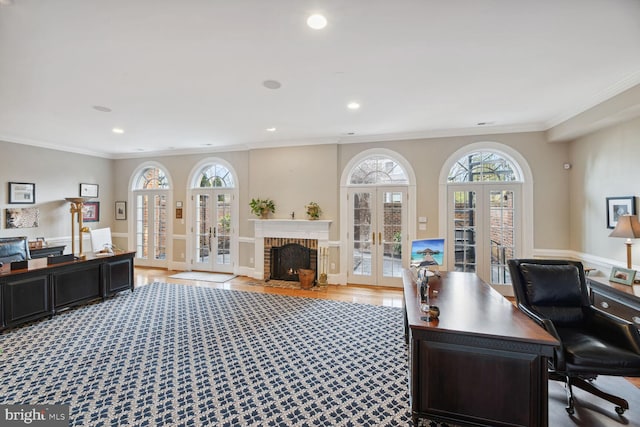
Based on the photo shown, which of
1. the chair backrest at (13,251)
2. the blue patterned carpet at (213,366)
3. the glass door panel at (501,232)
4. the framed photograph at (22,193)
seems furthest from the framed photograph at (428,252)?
the framed photograph at (22,193)

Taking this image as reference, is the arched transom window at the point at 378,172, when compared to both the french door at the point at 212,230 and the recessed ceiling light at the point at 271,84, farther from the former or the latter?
the french door at the point at 212,230

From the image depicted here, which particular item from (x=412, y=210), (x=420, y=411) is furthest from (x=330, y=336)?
(x=412, y=210)

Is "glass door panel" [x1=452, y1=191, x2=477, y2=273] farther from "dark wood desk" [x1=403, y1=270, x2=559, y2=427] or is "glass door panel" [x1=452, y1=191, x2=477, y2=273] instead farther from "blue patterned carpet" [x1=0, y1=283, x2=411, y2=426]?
"dark wood desk" [x1=403, y1=270, x2=559, y2=427]

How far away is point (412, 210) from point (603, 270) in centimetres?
265

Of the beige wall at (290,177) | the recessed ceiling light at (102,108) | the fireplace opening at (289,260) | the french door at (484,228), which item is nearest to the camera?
the recessed ceiling light at (102,108)

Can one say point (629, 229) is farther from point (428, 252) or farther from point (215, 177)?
point (215, 177)

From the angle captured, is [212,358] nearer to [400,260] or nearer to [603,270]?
[400,260]

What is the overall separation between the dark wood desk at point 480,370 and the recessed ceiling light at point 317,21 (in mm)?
2206

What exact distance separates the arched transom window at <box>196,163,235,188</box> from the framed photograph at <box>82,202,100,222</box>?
261cm

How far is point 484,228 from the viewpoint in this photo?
15.7 feet

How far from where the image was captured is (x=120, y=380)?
2.38 meters

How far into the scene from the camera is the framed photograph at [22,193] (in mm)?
5262

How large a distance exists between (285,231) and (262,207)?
0.69 metres

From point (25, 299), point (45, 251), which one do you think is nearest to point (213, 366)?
point (25, 299)
